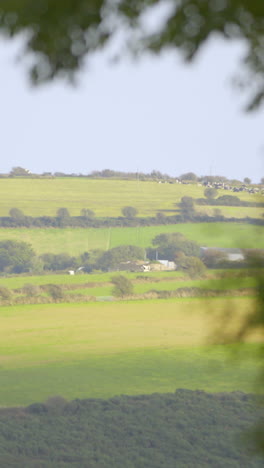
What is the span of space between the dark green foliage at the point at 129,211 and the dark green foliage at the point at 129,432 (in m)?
9.30

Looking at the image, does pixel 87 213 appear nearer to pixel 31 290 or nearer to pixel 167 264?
pixel 167 264

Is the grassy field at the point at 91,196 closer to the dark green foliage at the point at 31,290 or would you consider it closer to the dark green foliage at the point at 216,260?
the dark green foliage at the point at 31,290

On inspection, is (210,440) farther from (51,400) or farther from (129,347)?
(129,347)

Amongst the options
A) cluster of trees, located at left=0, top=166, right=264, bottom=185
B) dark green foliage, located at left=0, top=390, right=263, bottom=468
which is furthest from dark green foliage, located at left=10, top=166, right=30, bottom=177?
dark green foliage, located at left=0, top=390, right=263, bottom=468

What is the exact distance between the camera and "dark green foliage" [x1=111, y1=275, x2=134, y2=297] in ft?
61.1

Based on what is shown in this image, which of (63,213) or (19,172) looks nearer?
(63,213)

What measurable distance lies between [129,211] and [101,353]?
24.9 ft

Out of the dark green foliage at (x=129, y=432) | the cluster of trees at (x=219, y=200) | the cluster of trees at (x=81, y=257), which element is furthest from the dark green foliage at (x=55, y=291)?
the cluster of trees at (x=219, y=200)

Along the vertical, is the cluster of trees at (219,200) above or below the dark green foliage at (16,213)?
above

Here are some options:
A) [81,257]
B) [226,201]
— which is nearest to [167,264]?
[226,201]

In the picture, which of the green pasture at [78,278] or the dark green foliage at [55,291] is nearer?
the dark green foliage at [55,291]

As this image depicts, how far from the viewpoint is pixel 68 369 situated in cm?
1659

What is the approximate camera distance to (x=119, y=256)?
21.0 metres

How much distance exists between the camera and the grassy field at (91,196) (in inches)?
944
